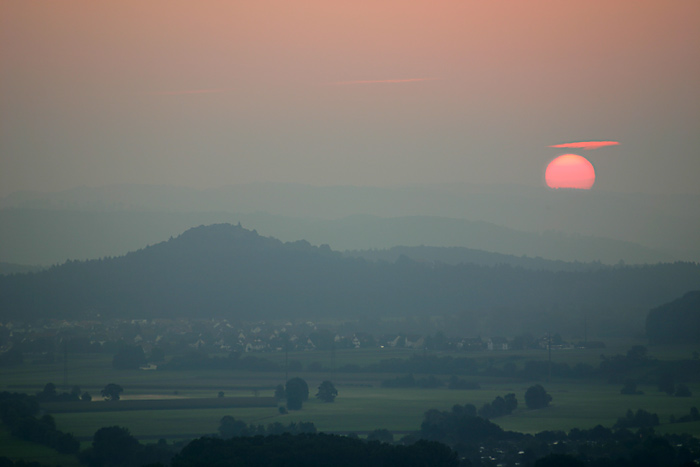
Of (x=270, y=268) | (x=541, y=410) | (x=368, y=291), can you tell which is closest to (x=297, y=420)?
(x=541, y=410)

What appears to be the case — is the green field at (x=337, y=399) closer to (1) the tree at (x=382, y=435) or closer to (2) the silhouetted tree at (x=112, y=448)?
(1) the tree at (x=382, y=435)

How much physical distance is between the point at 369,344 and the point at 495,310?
38.0 metres

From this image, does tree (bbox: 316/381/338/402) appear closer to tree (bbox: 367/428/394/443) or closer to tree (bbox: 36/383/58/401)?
tree (bbox: 367/428/394/443)

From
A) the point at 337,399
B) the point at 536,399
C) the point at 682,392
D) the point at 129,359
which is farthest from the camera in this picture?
the point at 129,359

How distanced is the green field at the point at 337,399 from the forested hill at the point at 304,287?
51495 millimetres

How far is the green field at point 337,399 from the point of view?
4394 centimetres

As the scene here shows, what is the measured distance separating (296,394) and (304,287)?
103491 mm

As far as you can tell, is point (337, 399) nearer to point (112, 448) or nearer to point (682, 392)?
point (682, 392)

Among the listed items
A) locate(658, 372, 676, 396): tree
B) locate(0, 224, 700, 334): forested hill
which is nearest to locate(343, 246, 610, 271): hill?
locate(0, 224, 700, 334): forested hill

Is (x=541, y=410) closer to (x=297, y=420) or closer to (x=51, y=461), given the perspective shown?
(x=297, y=420)

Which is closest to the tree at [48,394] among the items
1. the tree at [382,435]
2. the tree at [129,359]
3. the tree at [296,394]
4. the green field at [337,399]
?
the green field at [337,399]

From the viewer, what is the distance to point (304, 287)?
156m

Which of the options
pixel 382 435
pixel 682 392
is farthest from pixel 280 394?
pixel 682 392

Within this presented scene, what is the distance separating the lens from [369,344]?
9631 centimetres
